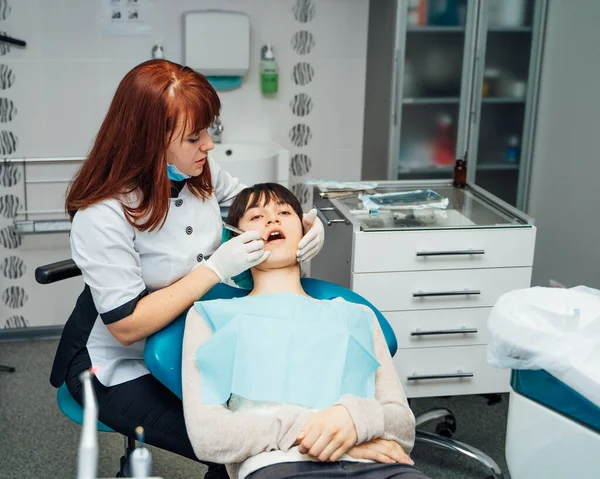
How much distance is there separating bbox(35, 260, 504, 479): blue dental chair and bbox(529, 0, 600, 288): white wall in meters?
1.07

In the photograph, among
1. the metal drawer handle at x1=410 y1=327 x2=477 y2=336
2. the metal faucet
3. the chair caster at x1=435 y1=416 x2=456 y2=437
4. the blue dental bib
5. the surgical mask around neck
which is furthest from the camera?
the metal faucet

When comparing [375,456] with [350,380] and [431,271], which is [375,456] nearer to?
[350,380]

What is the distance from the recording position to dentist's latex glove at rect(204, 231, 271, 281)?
1724mm

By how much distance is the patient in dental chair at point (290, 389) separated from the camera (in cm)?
147

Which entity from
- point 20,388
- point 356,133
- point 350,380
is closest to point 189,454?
point 350,380

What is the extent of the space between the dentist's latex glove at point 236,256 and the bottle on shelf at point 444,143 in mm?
1673

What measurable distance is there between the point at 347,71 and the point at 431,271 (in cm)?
138

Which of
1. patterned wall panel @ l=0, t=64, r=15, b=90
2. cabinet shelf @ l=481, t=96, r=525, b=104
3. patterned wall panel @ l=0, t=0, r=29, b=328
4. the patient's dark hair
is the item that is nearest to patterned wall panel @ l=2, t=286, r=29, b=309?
patterned wall panel @ l=0, t=0, r=29, b=328

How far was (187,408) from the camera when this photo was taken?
60.5 inches

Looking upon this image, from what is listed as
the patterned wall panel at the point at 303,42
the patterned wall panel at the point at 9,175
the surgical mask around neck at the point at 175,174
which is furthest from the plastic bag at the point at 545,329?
the patterned wall panel at the point at 9,175

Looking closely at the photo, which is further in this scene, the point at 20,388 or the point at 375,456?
the point at 20,388

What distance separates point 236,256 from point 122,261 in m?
0.25

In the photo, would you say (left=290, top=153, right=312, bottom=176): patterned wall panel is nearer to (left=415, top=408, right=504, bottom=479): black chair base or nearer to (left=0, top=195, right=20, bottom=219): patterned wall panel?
(left=0, top=195, right=20, bottom=219): patterned wall panel

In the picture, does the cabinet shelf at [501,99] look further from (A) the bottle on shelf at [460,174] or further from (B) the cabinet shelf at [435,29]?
(A) the bottle on shelf at [460,174]
